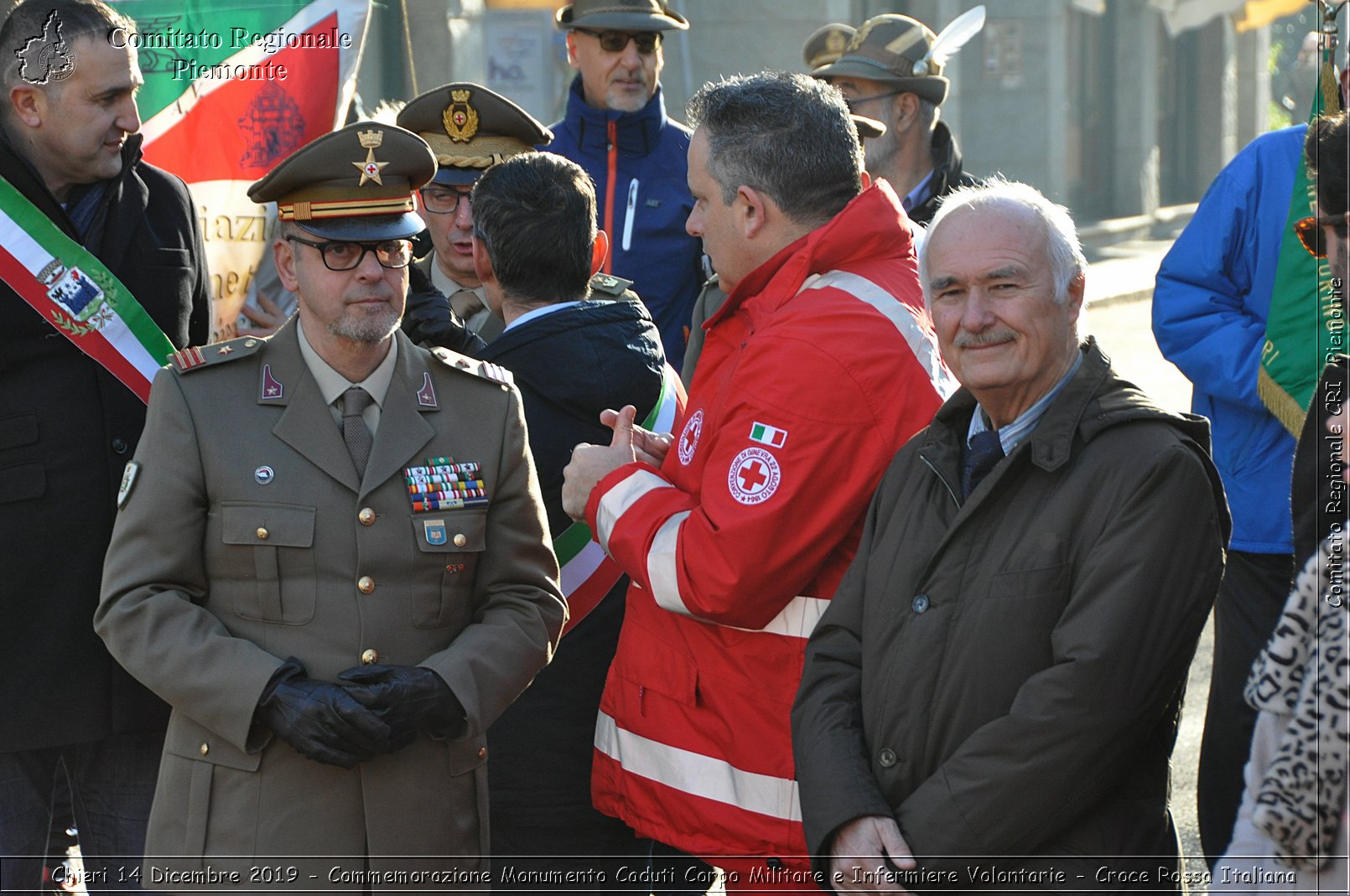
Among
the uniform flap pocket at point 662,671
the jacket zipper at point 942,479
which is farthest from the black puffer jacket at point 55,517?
the jacket zipper at point 942,479

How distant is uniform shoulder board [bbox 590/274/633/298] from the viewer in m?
4.00

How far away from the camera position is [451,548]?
10.2ft

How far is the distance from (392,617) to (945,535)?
3.40 ft

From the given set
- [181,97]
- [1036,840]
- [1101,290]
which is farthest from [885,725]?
[1101,290]

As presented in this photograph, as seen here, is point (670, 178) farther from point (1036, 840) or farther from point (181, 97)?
point (1036, 840)

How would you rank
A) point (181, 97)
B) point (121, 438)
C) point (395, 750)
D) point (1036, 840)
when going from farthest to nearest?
point (181, 97), point (121, 438), point (395, 750), point (1036, 840)

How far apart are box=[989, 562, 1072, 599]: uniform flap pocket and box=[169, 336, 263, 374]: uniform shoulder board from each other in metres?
1.47

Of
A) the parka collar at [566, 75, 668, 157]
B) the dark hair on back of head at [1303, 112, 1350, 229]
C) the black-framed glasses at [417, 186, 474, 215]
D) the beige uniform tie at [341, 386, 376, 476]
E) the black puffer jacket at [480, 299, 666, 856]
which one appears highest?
the dark hair on back of head at [1303, 112, 1350, 229]

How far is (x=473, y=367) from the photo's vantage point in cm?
329

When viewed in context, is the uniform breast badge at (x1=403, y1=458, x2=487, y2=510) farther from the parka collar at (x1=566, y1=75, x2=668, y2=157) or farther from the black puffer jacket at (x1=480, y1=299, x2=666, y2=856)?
the parka collar at (x1=566, y1=75, x2=668, y2=157)

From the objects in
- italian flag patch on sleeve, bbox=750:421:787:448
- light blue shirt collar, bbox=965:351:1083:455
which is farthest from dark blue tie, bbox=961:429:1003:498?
italian flag patch on sleeve, bbox=750:421:787:448

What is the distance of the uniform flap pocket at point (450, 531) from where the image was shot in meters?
3.07

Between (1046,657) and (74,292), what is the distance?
2273 mm

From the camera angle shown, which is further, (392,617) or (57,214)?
(57,214)
